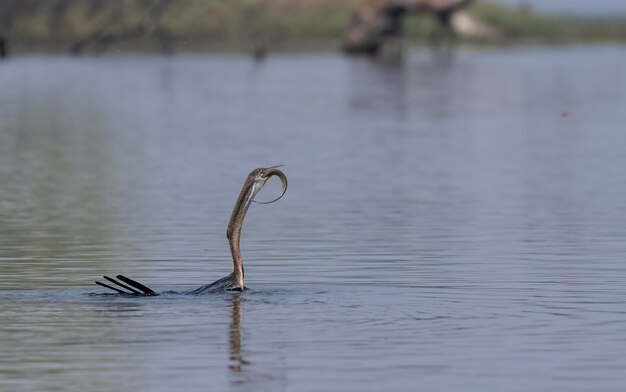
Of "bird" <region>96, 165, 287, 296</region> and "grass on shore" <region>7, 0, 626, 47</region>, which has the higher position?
"grass on shore" <region>7, 0, 626, 47</region>

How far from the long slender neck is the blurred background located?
0.30 metres

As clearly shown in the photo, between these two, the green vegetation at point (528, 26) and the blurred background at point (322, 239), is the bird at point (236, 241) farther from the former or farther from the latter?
the green vegetation at point (528, 26)

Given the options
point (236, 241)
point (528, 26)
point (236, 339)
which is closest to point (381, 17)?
point (528, 26)

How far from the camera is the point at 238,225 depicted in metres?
16.9

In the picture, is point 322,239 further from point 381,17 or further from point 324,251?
point 381,17

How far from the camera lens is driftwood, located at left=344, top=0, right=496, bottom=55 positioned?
97188 millimetres

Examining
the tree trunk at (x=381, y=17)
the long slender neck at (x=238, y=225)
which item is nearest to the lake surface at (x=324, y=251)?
the long slender neck at (x=238, y=225)

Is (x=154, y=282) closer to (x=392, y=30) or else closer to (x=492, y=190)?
(x=492, y=190)

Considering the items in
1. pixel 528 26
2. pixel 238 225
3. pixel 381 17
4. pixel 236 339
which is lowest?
pixel 236 339

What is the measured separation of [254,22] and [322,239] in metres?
105

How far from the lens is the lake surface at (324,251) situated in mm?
13812

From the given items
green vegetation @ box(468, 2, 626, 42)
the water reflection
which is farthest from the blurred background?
green vegetation @ box(468, 2, 626, 42)

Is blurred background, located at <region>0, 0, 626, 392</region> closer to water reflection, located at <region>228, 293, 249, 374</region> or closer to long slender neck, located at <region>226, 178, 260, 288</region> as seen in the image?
water reflection, located at <region>228, 293, 249, 374</region>

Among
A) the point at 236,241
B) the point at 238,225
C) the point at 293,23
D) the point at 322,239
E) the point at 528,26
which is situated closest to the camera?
the point at 236,241
